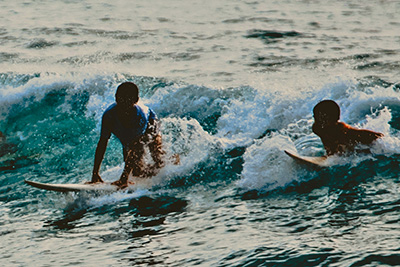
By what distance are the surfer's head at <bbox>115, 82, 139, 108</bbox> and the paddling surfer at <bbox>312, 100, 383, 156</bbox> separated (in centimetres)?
195

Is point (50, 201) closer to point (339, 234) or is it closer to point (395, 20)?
point (339, 234)

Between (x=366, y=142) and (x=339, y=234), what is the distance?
85.5 inches

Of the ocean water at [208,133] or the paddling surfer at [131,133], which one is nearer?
the ocean water at [208,133]

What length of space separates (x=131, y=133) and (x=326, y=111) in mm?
2171

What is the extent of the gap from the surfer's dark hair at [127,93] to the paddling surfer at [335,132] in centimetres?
195

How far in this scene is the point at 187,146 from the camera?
8.48 metres

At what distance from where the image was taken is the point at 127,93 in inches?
275

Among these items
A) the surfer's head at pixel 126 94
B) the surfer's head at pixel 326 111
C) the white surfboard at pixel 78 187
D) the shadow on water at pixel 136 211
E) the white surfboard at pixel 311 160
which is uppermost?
the surfer's head at pixel 126 94

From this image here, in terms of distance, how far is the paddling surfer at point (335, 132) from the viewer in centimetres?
693

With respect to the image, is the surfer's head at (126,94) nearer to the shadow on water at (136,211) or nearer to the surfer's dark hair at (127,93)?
the surfer's dark hair at (127,93)

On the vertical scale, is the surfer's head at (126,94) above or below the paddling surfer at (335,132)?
above

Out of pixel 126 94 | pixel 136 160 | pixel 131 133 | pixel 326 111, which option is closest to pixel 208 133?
pixel 136 160

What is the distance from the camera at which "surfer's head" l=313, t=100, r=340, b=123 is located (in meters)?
6.89

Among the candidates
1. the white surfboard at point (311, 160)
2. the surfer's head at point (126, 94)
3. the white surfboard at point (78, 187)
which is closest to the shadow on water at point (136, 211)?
the white surfboard at point (78, 187)
